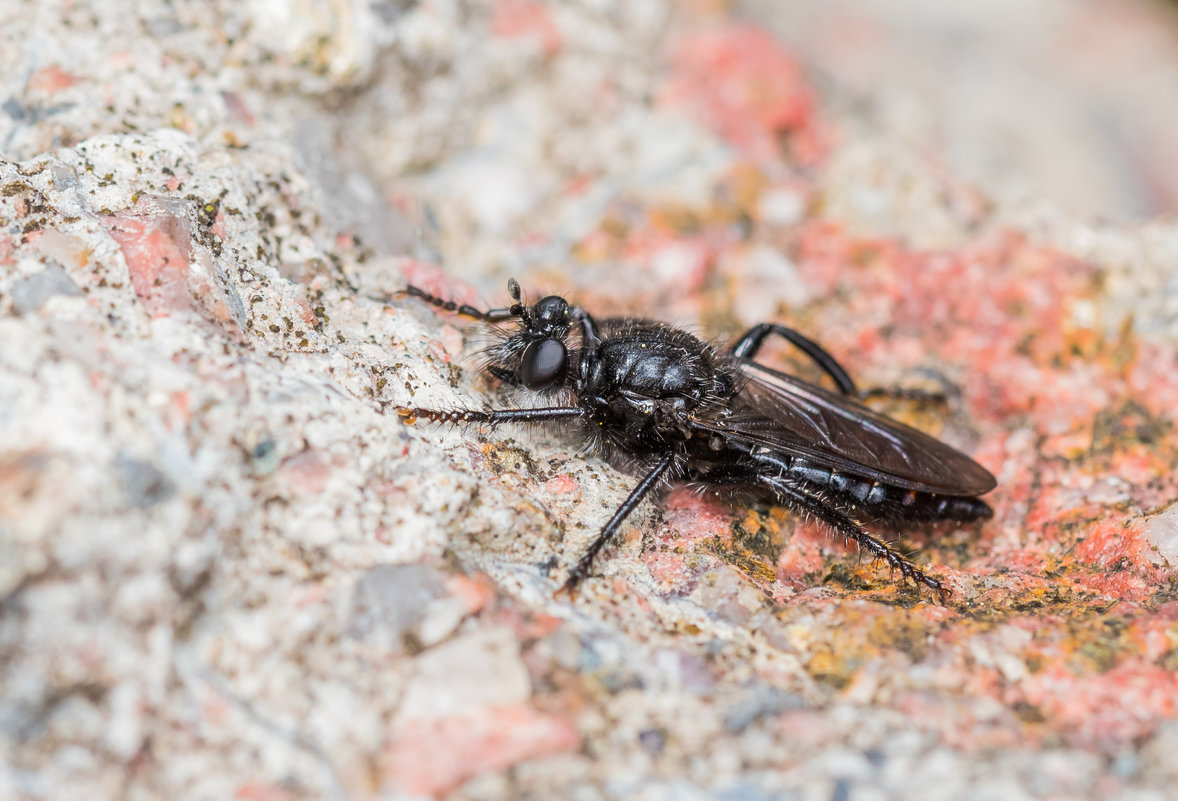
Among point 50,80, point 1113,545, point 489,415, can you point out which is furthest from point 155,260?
point 1113,545

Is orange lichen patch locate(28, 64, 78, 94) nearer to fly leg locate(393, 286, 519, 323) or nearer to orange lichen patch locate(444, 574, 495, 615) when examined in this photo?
fly leg locate(393, 286, 519, 323)

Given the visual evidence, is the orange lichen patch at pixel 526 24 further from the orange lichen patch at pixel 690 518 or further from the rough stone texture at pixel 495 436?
the orange lichen patch at pixel 690 518

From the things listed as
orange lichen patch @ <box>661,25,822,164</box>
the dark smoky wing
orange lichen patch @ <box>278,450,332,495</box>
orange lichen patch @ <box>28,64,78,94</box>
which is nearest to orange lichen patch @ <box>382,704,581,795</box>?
orange lichen patch @ <box>278,450,332,495</box>

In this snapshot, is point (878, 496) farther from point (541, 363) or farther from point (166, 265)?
point (166, 265)

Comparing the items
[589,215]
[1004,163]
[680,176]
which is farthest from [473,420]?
[1004,163]

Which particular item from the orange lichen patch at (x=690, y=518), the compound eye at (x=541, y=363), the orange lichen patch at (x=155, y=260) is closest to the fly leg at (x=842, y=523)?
the orange lichen patch at (x=690, y=518)
